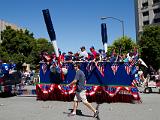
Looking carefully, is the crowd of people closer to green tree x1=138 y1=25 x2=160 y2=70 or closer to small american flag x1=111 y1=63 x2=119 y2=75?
small american flag x1=111 y1=63 x2=119 y2=75

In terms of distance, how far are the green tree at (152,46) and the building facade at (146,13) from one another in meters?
21.3

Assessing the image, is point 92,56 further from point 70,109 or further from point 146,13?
point 146,13

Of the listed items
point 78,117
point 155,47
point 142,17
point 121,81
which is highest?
point 142,17

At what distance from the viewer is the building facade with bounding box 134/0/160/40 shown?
3066 inches

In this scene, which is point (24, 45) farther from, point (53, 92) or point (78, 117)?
point (78, 117)

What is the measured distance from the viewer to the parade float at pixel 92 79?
1462 cm

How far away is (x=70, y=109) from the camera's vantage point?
512 inches

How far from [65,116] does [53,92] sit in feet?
15.2

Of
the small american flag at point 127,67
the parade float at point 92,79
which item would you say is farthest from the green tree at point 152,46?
the small american flag at point 127,67

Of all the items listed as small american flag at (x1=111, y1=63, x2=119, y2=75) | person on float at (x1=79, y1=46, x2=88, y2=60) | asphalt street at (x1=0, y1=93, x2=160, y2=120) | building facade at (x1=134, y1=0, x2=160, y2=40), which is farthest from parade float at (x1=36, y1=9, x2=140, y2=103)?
building facade at (x1=134, y1=0, x2=160, y2=40)

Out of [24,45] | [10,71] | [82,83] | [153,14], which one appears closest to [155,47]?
[24,45]

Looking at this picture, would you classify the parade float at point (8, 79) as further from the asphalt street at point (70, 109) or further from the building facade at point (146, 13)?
the building facade at point (146, 13)

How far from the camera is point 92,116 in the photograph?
11.2 meters

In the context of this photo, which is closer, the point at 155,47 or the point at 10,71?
the point at 10,71
